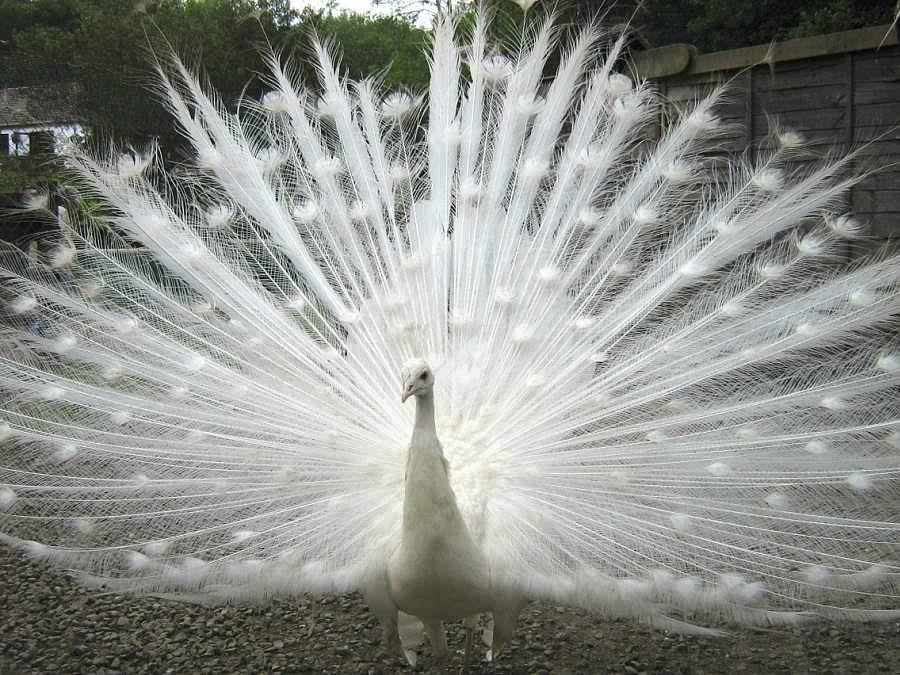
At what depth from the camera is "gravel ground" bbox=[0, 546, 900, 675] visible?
131 inches

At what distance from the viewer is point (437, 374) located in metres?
3.22

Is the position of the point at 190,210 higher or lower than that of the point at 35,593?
higher

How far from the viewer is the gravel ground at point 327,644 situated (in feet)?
10.9

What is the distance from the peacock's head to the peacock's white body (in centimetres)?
30

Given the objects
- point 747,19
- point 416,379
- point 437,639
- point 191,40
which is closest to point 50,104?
point 191,40

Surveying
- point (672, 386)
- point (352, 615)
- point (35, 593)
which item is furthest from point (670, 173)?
point (35, 593)

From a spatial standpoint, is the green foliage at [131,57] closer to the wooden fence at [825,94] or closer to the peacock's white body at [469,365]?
the wooden fence at [825,94]

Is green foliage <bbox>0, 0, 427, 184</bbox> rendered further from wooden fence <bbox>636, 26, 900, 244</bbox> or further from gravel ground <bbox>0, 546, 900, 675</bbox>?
gravel ground <bbox>0, 546, 900, 675</bbox>

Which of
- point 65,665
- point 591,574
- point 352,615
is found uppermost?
point 591,574

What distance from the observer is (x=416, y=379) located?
248cm

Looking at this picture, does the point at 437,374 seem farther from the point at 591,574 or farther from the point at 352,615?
the point at 352,615

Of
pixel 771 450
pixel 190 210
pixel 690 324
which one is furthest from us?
pixel 190 210

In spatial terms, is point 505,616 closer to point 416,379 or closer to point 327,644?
point 416,379

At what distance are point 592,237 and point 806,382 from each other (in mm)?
Result: 952
